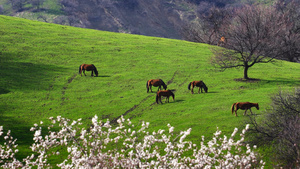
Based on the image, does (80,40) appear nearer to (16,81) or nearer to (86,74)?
(86,74)

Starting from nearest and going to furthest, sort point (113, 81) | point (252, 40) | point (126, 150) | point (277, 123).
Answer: point (126, 150) < point (277, 123) < point (252, 40) < point (113, 81)

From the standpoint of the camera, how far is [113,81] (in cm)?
4625

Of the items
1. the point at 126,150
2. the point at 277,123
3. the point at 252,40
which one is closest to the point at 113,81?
the point at 252,40

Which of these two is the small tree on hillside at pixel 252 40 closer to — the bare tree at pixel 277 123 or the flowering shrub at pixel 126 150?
the bare tree at pixel 277 123

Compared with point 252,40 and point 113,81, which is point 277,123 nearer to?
point 252,40

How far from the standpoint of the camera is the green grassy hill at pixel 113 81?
1280 inches

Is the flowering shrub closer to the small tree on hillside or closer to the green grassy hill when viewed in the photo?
the green grassy hill

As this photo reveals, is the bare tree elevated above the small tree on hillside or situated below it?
below

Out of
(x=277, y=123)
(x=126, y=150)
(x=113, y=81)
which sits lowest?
(x=277, y=123)

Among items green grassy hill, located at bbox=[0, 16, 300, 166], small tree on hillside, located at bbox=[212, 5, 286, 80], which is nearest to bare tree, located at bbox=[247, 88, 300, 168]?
green grassy hill, located at bbox=[0, 16, 300, 166]

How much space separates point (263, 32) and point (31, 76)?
35180mm

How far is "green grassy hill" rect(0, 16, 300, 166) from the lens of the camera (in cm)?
3250

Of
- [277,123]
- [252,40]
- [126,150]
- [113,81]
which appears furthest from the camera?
[113,81]

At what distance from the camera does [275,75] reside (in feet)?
160
